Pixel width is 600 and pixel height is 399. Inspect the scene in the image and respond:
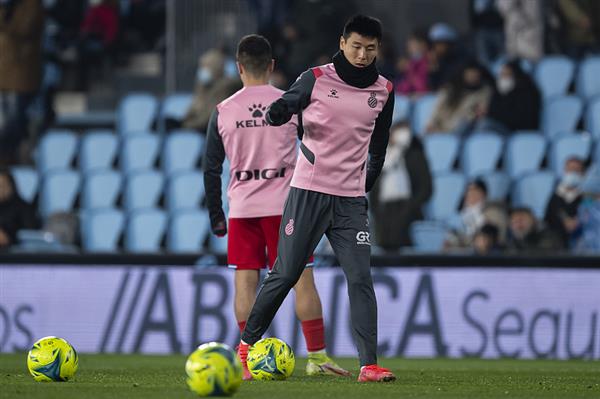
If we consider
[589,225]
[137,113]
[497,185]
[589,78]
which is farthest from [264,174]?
[137,113]

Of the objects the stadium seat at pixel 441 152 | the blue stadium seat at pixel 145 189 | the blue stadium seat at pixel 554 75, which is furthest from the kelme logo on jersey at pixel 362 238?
the blue stadium seat at pixel 554 75

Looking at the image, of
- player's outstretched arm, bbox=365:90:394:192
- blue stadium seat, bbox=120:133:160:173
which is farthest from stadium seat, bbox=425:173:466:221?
player's outstretched arm, bbox=365:90:394:192

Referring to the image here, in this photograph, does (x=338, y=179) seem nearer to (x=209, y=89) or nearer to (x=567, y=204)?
(x=567, y=204)

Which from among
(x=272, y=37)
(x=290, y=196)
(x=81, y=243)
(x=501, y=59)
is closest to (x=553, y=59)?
(x=501, y=59)

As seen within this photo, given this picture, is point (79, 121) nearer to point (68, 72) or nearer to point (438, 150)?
point (68, 72)

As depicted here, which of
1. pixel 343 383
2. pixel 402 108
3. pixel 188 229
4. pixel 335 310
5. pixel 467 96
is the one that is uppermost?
pixel 467 96

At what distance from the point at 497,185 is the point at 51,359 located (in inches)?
323

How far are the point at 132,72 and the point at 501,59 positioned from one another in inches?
221

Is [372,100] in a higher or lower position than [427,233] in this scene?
higher

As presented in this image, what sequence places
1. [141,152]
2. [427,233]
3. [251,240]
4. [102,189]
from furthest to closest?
[141,152] → [102,189] → [427,233] → [251,240]

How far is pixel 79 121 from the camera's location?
19.7 metres

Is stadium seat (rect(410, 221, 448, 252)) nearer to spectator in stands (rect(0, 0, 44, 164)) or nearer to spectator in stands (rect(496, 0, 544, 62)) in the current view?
spectator in stands (rect(496, 0, 544, 62))

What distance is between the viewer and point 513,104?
1666cm

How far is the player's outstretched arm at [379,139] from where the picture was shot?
28.1ft
